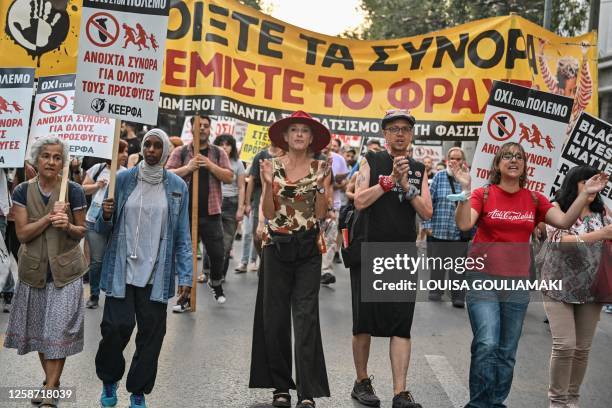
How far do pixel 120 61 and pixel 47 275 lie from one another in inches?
66.3

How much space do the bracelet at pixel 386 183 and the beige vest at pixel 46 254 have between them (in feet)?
6.67

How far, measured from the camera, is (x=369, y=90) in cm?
849

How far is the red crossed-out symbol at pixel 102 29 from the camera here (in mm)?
6469

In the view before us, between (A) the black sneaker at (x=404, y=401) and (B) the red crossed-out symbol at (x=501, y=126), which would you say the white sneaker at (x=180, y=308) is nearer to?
(B) the red crossed-out symbol at (x=501, y=126)

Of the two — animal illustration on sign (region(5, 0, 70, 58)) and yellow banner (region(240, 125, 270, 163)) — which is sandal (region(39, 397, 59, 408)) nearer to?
animal illustration on sign (region(5, 0, 70, 58))

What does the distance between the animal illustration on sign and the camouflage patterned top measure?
329 cm

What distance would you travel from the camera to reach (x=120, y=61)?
21.3 ft

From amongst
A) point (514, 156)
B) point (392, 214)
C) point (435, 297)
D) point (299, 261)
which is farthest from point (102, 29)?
point (435, 297)

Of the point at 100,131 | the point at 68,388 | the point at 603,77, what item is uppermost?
the point at 603,77

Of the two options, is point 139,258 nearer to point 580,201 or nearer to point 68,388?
point 68,388

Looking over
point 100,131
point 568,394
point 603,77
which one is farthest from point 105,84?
point 603,77

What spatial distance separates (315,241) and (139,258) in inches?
45.7

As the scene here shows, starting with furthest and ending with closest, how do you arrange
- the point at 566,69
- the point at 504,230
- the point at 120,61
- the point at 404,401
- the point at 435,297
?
the point at 435,297 < the point at 566,69 < the point at 120,61 < the point at 404,401 < the point at 504,230

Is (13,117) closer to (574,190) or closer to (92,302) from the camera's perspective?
(92,302)
